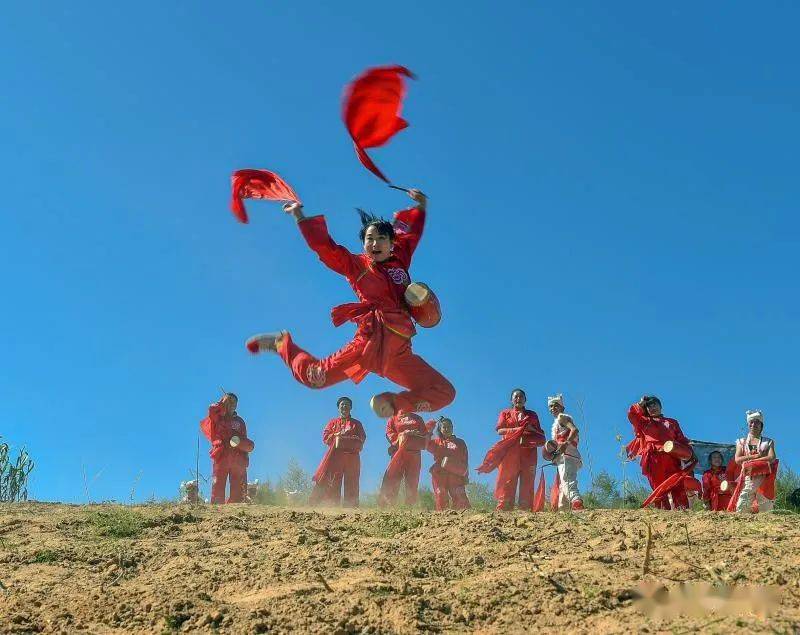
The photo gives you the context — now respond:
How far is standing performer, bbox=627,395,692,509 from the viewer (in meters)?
9.76

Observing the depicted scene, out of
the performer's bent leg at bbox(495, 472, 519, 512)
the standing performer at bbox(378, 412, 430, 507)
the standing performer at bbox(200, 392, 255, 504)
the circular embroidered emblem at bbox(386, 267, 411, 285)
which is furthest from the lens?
the standing performer at bbox(200, 392, 255, 504)

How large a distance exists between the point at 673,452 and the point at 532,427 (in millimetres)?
2144

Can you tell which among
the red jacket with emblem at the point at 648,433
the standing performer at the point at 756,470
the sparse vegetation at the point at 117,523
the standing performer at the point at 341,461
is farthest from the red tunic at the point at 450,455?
the sparse vegetation at the point at 117,523

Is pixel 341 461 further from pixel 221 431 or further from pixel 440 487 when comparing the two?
pixel 221 431

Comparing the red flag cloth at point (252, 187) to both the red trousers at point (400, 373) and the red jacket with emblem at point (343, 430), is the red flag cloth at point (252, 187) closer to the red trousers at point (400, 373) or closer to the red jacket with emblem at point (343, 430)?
the red trousers at point (400, 373)

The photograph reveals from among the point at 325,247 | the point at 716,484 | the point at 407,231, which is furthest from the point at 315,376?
the point at 716,484

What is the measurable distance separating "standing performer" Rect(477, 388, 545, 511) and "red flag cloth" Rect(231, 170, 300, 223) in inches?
188

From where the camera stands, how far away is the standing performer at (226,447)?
1362cm

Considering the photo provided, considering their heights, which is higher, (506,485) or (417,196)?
(417,196)

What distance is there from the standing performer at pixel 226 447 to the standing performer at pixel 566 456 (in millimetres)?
5160

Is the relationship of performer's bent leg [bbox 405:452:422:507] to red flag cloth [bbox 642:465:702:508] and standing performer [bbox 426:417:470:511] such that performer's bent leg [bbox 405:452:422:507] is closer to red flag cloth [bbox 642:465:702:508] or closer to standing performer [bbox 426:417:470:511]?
standing performer [bbox 426:417:470:511]

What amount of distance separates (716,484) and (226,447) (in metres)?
7.02

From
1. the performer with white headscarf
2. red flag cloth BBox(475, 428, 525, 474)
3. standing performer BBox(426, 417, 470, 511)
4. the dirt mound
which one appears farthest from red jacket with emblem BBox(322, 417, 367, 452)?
the dirt mound

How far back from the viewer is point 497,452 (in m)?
11.5
